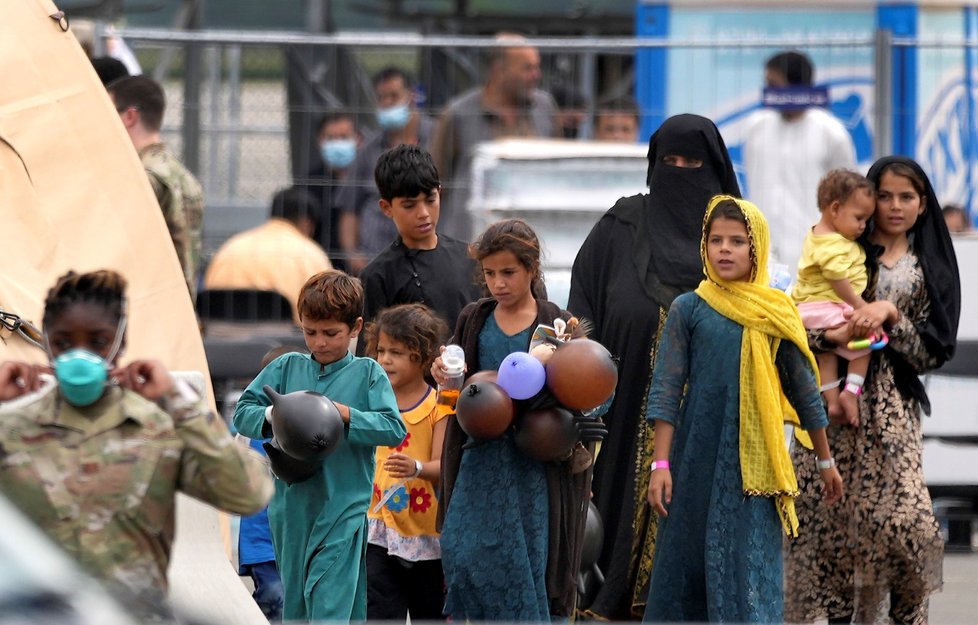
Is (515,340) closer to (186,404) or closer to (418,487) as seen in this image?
(418,487)

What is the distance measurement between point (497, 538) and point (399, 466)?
476 millimetres

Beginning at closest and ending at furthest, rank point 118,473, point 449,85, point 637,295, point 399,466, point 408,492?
point 118,473
point 399,466
point 408,492
point 637,295
point 449,85

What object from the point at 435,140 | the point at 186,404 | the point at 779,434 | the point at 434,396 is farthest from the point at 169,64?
the point at 186,404

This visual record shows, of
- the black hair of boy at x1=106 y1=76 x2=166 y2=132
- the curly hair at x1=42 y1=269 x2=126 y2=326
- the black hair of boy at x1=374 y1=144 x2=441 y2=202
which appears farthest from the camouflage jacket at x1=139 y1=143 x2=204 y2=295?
the curly hair at x1=42 y1=269 x2=126 y2=326

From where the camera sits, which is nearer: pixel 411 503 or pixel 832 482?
pixel 832 482

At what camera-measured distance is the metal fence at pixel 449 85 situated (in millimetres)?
A: 11422

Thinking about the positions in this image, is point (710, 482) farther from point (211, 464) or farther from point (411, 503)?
point (211, 464)

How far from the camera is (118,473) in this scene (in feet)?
13.9

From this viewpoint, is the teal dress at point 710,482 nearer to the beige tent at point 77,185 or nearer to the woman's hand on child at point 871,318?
the woman's hand on child at point 871,318

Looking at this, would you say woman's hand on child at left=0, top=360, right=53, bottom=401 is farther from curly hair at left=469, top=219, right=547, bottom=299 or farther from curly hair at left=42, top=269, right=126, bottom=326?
curly hair at left=469, top=219, right=547, bottom=299

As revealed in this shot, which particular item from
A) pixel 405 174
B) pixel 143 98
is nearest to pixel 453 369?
pixel 405 174

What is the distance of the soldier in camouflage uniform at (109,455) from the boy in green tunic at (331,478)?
1843mm

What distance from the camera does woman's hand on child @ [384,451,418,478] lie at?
21.6ft

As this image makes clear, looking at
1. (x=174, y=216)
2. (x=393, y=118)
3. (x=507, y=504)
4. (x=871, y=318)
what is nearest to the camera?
(x=507, y=504)
